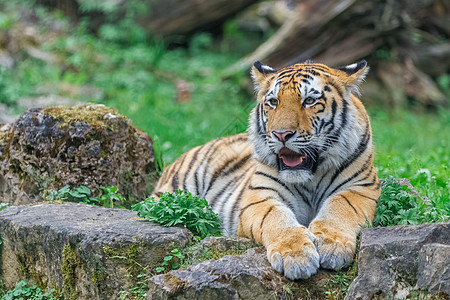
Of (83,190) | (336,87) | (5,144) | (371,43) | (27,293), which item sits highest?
(336,87)

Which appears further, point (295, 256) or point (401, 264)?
point (295, 256)

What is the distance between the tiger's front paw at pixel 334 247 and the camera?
3191 millimetres

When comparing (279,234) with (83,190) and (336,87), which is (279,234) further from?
(83,190)

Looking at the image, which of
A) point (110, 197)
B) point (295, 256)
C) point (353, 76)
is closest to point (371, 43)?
point (353, 76)

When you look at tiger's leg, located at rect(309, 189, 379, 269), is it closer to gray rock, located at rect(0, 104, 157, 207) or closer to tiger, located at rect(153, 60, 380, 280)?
tiger, located at rect(153, 60, 380, 280)

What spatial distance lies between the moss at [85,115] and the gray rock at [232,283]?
232 centimetres

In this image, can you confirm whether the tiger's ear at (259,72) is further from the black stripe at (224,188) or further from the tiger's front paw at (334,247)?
the tiger's front paw at (334,247)

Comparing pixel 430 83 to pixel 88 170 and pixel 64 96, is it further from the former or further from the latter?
pixel 88 170

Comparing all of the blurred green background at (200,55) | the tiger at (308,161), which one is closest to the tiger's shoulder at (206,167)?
the tiger at (308,161)

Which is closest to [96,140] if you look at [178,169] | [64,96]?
[178,169]

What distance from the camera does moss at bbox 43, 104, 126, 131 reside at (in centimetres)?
512

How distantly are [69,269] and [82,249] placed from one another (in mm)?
209

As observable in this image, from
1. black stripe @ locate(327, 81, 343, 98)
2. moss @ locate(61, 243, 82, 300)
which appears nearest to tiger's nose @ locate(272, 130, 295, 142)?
black stripe @ locate(327, 81, 343, 98)

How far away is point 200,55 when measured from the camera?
13.1 metres
